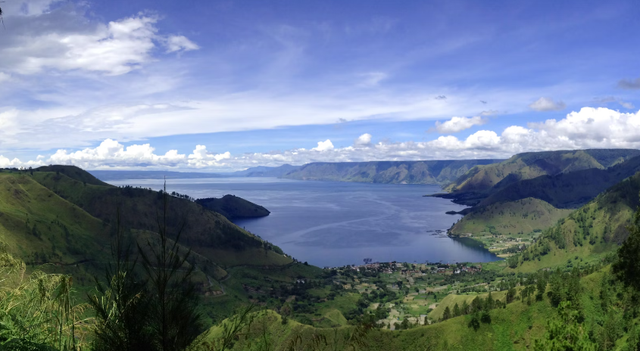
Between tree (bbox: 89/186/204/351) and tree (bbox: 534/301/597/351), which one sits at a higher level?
tree (bbox: 89/186/204/351)

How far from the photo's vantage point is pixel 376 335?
10219 centimetres

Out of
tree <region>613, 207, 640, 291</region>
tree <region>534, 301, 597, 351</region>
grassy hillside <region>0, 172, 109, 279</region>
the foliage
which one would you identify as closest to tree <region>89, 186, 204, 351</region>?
the foliage

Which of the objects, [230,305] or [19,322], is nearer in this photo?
[19,322]

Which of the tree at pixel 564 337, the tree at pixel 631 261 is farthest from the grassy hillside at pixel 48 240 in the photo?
the tree at pixel 631 261

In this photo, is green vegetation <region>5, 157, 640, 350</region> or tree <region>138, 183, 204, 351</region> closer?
green vegetation <region>5, 157, 640, 350</region>

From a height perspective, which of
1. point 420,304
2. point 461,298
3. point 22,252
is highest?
point 22,252

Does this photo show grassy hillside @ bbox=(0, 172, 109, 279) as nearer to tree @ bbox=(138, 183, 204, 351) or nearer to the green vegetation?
the green vegetation

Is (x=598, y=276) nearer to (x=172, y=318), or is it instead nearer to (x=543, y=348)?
(x=543, y=348)

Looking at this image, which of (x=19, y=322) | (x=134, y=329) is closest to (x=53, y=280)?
(x=19, y=322)

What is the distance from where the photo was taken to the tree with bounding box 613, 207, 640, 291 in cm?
2875

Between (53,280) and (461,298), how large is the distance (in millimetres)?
160641

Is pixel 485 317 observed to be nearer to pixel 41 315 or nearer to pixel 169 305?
pixel 169 305

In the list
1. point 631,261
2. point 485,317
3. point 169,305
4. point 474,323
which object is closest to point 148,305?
point 169,305

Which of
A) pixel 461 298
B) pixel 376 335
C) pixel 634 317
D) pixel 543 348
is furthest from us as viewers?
pixel 461 298
